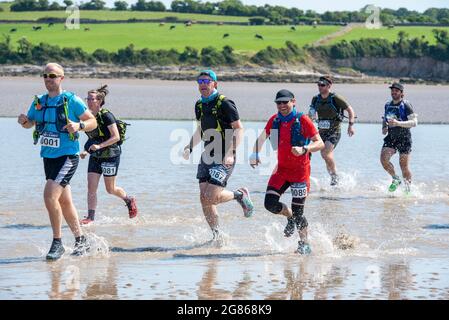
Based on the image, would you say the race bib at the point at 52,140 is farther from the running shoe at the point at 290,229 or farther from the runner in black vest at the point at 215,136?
the running shoe at the point at 290,229

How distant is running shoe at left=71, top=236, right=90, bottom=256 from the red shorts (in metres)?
2.09

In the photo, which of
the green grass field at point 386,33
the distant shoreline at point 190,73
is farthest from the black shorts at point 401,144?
the green grass field at point 386,33

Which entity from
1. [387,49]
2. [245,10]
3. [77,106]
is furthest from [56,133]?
[245,10]

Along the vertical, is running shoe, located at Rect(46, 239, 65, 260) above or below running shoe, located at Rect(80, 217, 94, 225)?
above

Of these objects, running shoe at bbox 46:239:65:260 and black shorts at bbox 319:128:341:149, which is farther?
black shorts at bbox 319:128:341:149

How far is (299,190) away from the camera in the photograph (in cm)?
1188

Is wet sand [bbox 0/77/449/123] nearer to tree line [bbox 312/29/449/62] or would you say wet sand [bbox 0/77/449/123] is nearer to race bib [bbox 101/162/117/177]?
race bib [bbox 101/162/117/177]

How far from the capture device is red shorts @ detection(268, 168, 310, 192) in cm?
1185

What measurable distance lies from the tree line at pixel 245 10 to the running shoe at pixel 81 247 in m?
103

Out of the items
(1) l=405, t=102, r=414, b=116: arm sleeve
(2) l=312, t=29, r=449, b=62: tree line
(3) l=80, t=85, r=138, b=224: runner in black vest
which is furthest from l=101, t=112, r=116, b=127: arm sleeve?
(2) l=312, t=29, r=449, b=62: tree line

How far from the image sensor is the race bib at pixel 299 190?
1188 centimetres

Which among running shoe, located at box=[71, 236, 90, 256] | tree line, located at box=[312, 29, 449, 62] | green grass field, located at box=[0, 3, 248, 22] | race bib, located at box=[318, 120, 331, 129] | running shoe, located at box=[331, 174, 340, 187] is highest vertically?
race bib, located at box=[318, 120, 331, 129]

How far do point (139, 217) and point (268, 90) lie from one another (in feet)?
137
